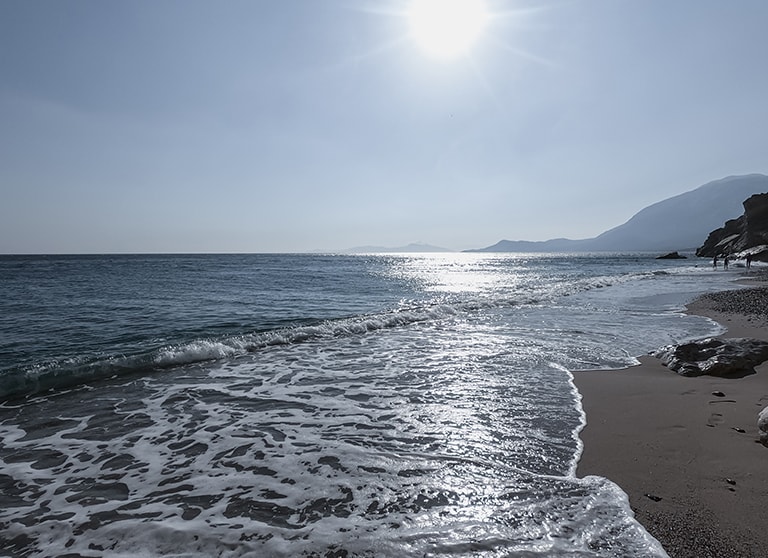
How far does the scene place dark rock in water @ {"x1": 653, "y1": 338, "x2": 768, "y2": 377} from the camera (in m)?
7.84

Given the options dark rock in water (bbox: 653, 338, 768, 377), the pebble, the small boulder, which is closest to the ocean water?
dark rock in water (bbox: 653, 338, 768, 377)

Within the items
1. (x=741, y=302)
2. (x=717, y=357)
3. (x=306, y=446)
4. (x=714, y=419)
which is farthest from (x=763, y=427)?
(x=741, y=302)

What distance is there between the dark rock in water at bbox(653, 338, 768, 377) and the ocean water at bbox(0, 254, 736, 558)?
1.19 metres

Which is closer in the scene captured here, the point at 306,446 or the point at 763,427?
the point at 763,427

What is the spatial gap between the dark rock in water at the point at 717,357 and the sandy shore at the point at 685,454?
0.80 feet

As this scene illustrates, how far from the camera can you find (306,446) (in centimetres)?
550

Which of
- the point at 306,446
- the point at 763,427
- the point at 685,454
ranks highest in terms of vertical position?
the point at 763,427

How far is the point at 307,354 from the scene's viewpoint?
11.2 metres

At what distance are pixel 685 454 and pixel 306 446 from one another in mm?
4863

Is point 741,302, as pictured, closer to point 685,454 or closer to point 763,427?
point 763,427

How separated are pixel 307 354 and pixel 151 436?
5.45 metres

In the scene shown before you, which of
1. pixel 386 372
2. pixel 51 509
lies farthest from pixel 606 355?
pixel 51 509

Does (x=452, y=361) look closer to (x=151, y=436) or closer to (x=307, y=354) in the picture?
(x=307, y=354)

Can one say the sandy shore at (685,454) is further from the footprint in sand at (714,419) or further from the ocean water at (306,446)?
the ocean water at (306,446)
